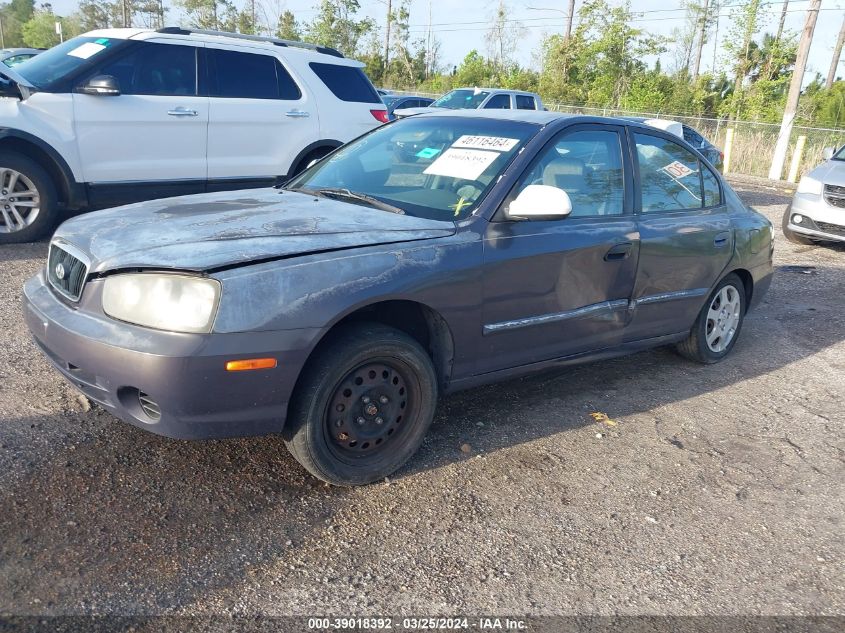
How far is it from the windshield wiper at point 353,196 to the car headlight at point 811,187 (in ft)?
26.7

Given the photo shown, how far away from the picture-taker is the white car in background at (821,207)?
31.8 feet

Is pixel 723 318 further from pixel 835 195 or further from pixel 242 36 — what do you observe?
pixel 242 36

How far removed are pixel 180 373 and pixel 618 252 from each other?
254cm

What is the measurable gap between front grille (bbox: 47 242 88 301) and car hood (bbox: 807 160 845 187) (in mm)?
9560

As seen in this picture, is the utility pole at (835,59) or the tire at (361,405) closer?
the tire at (361,405)

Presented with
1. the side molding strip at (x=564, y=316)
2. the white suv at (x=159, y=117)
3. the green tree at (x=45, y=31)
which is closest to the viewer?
the side molding strip at (x=564, y=316)

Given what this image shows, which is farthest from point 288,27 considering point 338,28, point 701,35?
point 701,35

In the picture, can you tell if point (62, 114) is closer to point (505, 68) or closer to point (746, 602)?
point (746, 602)

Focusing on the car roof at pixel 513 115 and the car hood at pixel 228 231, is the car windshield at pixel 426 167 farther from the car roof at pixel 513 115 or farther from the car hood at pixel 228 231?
the car hood at pixel 228 231

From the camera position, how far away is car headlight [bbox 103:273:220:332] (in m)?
2.75

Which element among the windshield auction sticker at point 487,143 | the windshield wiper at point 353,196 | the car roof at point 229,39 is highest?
the car roof at point 229,39

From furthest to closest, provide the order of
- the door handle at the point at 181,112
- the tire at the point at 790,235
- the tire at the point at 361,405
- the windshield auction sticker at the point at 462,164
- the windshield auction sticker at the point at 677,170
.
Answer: the tire at the point at 790,235 → the door handle at the point at 181,112 → the windshield auction sticker at the point at 677,170 → the windshield auction sticker at the point at 462,164 → the tire at the point at 361,405

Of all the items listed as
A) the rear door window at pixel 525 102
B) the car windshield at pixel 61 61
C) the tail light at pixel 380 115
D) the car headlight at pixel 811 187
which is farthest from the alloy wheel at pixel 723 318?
the rear door window at pixel 525 102

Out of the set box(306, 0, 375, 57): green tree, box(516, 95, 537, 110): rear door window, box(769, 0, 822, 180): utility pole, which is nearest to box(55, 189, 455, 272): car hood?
box(516, 95, 537, 110): rear door window
